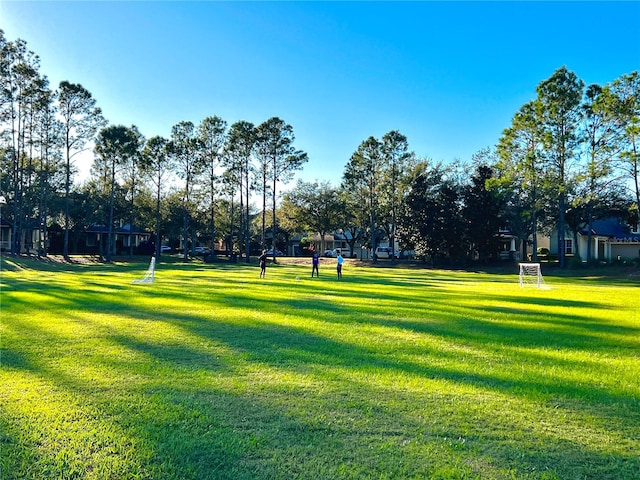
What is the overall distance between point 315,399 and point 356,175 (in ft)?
163

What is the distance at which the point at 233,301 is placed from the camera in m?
14.2

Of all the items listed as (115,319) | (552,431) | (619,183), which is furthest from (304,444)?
(619,183)

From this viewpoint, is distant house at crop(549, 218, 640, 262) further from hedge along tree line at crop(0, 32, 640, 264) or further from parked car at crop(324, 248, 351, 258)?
parked car at crop(324, 248, 351, 258)

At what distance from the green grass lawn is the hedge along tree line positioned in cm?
3362

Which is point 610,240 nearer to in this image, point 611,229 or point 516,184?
point 611,229

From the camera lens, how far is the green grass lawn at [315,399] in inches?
145

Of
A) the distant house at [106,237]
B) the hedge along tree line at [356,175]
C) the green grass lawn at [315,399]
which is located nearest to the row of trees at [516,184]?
the hedge along tree line at [356,175]

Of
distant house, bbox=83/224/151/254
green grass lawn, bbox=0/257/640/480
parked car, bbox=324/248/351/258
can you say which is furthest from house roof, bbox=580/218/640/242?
distant house, bbox=83/224/151/254

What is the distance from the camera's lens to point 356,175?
177 ft

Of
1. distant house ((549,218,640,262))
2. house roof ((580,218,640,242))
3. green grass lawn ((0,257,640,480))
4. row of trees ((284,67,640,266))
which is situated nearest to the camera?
green grass lawn ((0,257,640,480))

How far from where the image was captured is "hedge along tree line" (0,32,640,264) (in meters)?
38.6

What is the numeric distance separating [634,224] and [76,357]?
5369 centimetres

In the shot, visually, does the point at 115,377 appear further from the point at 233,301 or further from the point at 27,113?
the point at 27,113

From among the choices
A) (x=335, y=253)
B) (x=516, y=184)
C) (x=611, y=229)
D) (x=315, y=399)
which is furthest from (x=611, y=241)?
(x=315, y=399)
